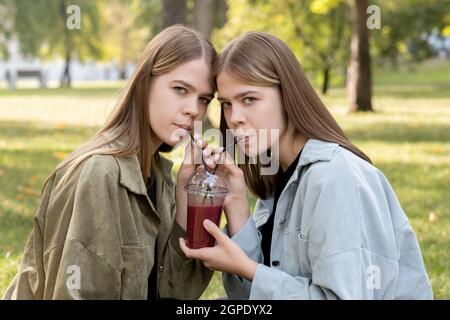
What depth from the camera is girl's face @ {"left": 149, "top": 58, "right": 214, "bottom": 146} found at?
2.75m

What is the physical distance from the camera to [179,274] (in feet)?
9.96

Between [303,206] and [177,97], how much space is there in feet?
2.24

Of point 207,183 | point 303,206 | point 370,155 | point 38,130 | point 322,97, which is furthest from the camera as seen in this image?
point 322,97

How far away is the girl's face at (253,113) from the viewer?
260 centimetres

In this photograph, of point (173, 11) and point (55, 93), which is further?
point (55, 93)

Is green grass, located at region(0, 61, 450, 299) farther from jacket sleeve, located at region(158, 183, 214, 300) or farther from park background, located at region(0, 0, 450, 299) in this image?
jacket sleeve, located at region(158, 183, 214, 300)

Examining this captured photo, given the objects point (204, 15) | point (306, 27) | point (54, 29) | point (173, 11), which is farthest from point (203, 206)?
point (54, 29)

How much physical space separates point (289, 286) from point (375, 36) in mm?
26063

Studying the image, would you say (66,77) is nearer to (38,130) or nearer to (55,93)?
(55,93)

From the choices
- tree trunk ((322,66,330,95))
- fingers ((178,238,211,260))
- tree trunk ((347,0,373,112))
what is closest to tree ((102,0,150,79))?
tree trunk ((322,66,330,95))

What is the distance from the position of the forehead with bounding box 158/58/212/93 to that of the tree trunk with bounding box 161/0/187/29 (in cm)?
786

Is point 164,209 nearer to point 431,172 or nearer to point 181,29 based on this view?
point 181,29
